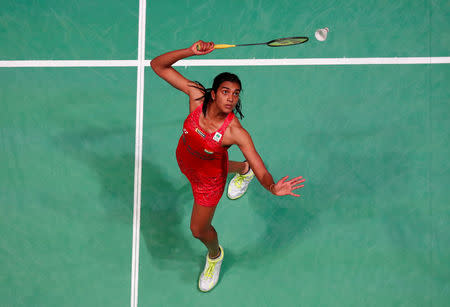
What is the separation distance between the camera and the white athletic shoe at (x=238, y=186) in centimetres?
439

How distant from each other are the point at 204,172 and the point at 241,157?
1.25 metres

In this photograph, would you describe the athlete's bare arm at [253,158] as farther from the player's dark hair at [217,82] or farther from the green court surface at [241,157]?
the green court surface at [241,157]

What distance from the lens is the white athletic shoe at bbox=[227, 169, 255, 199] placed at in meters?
Result: 4.39

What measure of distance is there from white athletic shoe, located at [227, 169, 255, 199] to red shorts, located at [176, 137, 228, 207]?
3.10ft

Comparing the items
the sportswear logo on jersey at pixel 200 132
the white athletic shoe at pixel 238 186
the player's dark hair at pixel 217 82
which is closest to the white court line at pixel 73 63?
the white athletic shoe at pixel 238 186

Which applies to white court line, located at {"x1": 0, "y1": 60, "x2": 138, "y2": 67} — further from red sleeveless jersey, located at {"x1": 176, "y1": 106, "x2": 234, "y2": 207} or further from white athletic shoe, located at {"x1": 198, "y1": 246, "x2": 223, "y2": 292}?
white athletic shoe, located at {"x1": 198, "y1": 246, "x2": 223, "y2": 292}

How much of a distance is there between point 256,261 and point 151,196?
4.48 ft

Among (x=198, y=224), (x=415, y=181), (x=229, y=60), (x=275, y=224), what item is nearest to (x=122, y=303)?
(x=198, y=224)

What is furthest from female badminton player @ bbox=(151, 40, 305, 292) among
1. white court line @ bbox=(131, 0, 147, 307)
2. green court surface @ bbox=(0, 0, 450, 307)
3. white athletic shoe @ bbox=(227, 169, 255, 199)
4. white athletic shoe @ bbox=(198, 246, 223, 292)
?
white court line @ bbox=(131, 0, 147, 307)

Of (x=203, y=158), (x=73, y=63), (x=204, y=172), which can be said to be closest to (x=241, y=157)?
(x=204, y=172)

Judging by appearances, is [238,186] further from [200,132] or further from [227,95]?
[227,95]

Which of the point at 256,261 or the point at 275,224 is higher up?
the point at 275,224

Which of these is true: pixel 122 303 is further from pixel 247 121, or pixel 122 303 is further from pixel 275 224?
pixel 247 121

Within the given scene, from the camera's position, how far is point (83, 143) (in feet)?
15.5
